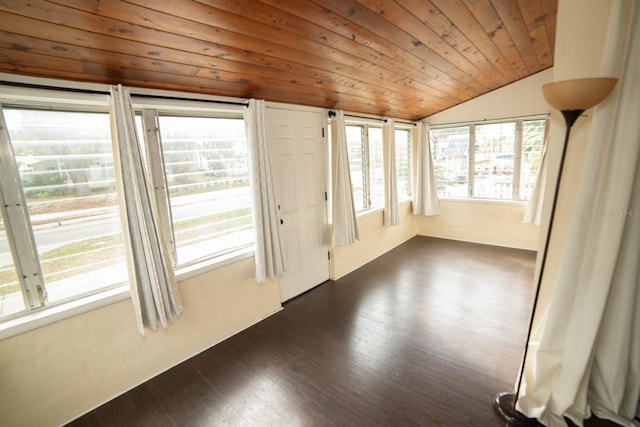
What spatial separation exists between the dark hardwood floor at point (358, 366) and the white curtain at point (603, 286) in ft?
1.40

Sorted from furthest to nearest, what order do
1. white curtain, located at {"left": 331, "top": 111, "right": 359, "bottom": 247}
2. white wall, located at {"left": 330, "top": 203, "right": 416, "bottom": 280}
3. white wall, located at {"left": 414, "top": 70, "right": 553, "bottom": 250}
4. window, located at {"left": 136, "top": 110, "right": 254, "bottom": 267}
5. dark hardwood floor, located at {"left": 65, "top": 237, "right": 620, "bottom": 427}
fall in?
1. white wall, located at {"left": 414, "top": 70, "right": 553, "bottom": 250}
2. white wall, located at {"left": 330, "top": 203, "right": 416, "bottom": 280}
3. white curtain, located at {"left": 331, "top": 111, "right": 359, "bottom": 247}
4. window, located at {"left": 136, "top": 110, "right": 254, "bottom": 267}
5. dark hardwood floor, located at {"left": 65, "top": 237, "right": 620, "bottom": 427}

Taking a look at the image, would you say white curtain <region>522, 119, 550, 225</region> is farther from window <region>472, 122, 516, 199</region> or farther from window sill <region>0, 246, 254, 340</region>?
window sill <region>0, 246, 254, 340</region>

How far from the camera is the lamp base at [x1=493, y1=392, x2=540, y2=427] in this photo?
1.61 m

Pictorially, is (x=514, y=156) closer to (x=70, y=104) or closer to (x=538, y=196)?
(x=538, y=196)

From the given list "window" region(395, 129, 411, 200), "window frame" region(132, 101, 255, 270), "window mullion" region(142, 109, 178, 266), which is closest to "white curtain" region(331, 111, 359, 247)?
"window frame" region(132, 101, 255, 270)

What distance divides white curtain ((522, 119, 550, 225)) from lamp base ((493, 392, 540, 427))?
3176 millimetres

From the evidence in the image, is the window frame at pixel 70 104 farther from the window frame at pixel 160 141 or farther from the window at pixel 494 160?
the window at pixel 494 160

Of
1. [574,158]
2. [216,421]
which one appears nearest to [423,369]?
[216,421]

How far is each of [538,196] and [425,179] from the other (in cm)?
160

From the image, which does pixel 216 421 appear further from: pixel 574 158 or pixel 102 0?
pixel 574 158

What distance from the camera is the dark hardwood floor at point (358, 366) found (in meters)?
1.76

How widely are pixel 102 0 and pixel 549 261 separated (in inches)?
102

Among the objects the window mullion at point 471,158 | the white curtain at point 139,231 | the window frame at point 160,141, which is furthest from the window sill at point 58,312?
the window mullion at point 471,158

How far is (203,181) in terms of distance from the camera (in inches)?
96.0
